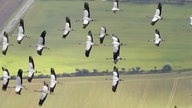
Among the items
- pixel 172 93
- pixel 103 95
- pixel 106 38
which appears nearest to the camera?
pixel 103 95

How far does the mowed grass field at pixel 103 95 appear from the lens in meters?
18.0

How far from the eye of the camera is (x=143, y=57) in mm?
18859

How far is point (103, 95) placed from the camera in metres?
18.1

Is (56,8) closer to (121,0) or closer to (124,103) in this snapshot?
(121,0)

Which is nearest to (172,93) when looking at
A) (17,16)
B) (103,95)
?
(103,95)

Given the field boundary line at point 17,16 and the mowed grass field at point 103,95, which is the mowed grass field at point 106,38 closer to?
the field boundary line at point 17,16

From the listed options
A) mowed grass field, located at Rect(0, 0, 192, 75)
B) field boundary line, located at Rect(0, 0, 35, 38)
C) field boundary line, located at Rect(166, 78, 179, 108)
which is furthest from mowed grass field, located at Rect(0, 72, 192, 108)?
field boundary line, located at Rect(0, 0, 35, 38)

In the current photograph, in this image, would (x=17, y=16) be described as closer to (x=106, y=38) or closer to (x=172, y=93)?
(x=106, y=38)

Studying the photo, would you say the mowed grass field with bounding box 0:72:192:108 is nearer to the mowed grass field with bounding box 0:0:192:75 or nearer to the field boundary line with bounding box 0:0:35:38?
the mowed grass field with bounding box 0:0:192:75

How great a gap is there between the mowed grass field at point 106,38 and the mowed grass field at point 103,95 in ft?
1.22

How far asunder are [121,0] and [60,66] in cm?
227

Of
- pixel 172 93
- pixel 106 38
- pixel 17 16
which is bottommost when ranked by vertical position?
pixel 172 93

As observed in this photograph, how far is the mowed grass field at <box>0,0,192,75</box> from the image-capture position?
728 inches

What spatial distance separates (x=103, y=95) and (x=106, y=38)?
135 cm
